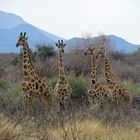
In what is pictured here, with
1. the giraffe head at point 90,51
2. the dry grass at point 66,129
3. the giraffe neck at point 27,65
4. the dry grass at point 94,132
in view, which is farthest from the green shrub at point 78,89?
the dry grass at point 94,132

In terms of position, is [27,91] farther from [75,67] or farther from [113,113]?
[75,67]

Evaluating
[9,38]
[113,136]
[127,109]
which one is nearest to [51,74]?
[127,109]

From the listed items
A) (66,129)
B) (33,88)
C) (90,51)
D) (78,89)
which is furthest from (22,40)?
(66,129)

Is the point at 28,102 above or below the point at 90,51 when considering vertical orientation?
below

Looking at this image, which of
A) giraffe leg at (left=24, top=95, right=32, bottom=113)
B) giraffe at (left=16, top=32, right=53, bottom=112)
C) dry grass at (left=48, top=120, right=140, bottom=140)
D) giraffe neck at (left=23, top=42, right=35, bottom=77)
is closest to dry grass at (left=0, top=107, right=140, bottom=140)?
dry grass at (left=48, top=120, right=140, bottom=140)

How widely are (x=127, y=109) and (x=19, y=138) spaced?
4.35m

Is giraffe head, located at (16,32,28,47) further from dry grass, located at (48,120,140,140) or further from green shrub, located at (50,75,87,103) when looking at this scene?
dry grass, located at (48,120,140,140)

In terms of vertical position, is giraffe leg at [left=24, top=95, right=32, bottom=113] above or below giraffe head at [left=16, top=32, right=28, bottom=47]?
below

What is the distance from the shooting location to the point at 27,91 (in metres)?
12.6

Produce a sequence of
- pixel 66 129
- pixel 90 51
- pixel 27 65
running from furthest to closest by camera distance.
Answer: pixel 90 51 → pixel 27 65 → pixel 66 129

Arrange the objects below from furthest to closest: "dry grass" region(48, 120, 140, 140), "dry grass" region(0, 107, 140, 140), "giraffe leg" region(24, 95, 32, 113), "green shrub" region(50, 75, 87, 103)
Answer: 1. "green shrub" region(50, 75, 87, 103)
2. "giraffe leg" region(24, 95, 32, 113)
3. "dry grass" region(48, 120, 140, 140)
4. "dry grass" region(0, 107, 140, 140)

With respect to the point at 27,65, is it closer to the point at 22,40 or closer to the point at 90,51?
the point at 22,40

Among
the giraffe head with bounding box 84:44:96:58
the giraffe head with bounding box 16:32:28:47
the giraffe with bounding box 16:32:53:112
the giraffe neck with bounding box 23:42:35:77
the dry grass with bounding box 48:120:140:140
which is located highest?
the giraffe head with bounding box 16:32:28:47

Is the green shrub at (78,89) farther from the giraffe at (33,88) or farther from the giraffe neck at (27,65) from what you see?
the giraffe at (33,88)
